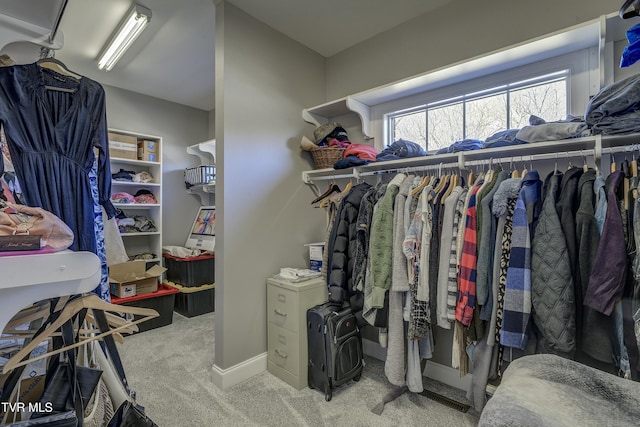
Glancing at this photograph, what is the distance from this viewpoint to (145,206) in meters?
3.55

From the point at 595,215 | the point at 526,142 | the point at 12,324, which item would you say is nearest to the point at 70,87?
the point at 12,324

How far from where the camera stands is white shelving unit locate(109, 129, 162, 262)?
3.51 metres

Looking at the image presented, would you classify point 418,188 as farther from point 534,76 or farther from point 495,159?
point 534,76

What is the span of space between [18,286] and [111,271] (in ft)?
8.93

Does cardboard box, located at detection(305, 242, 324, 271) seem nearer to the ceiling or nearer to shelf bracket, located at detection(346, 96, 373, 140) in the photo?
shelf bracket, located at detection(346, 96, 373, 140)

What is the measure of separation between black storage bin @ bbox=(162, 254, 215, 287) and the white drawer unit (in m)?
1.54

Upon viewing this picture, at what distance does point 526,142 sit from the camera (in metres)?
1.60

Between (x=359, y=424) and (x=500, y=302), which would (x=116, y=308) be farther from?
(x=500, y=302)

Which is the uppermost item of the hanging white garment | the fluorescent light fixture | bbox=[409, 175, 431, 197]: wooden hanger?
the fluorescent light fixture

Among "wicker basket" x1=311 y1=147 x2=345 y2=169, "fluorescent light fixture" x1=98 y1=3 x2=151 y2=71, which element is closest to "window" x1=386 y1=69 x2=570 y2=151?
"wicker basket" x1=311 y1=147 x2=345 y2=169

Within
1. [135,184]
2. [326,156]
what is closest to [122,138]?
[135,184]

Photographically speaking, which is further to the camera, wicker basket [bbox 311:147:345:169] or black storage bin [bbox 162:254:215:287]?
black storage bin [bbox 162:254:215:287]

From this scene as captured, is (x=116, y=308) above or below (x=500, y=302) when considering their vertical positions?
above

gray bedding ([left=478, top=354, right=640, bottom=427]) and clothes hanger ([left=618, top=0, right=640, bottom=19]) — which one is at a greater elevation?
clothes hanger ([left=618, top=0, right=640, bottom=19])
